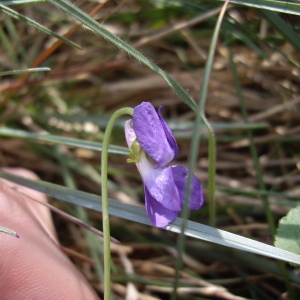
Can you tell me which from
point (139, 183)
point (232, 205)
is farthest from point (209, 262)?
point (139, 183)

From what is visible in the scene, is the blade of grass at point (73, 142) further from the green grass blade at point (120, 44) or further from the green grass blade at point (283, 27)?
the green grass blade at point (283, 27)

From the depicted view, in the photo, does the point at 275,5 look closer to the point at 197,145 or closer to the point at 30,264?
the point at 197,145

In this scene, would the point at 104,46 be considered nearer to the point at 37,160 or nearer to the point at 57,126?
the point at 57,126

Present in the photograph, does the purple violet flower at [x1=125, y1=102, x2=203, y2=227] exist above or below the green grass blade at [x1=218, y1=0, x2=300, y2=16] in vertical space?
below

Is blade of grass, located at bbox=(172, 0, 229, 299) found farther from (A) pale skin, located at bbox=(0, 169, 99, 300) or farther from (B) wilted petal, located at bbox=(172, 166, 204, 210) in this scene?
(A) pale skin, located at bbox=(0, 169, 99, 300)

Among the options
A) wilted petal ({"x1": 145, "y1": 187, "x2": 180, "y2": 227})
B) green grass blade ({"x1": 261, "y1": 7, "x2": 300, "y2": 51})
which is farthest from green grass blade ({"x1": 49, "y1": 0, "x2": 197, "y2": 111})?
green grass blade ({"x1": 261, "y1": 7, "x2": 300, "y2": 51})

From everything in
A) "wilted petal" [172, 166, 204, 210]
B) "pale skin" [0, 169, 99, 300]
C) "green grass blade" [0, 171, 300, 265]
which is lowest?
"pale skin" [0, 169, 99, 300]
